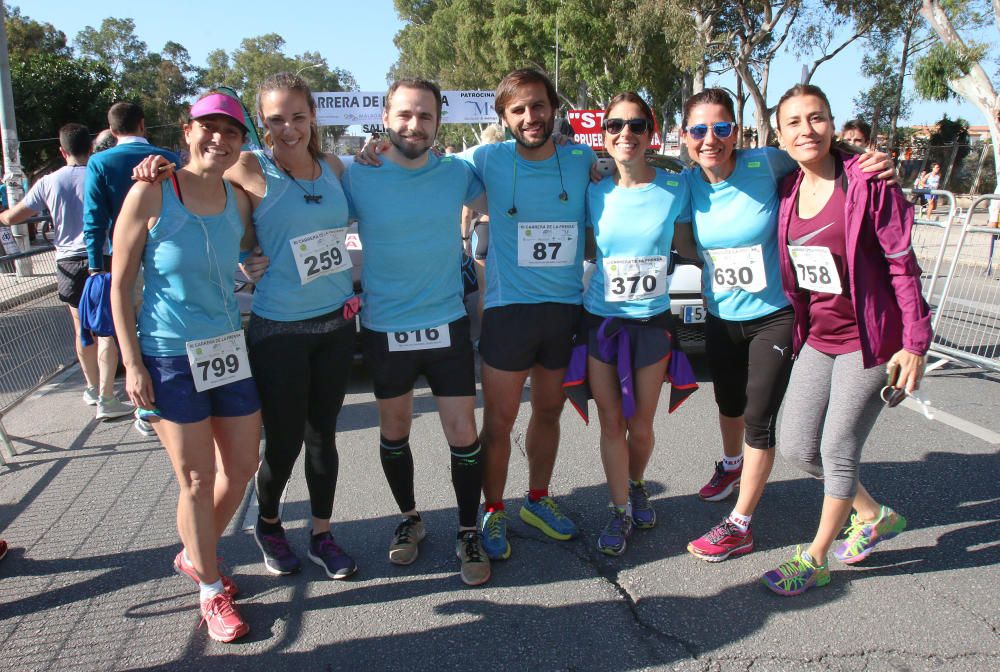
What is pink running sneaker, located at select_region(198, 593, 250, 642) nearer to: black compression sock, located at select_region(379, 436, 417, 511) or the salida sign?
black compression sock, located at select_region(379, 436, 417, 511)

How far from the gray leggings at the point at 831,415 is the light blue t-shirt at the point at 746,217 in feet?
1.00

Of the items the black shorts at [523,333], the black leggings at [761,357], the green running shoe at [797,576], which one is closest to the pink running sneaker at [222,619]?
the black shorts at [523,333]

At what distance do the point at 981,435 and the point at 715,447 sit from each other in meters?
1.70

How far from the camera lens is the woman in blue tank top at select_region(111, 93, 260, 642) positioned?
7.78 feet

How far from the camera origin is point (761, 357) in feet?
9.77

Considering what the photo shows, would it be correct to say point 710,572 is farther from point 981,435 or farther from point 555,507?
point 981,435

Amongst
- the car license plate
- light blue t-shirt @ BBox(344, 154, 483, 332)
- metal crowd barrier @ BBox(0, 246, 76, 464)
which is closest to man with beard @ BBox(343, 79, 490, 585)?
light blue t-shirt @ BBox(344, 154, 483, 332)

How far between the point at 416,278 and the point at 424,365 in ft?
1.20

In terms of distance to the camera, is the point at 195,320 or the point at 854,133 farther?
the point at 854,133

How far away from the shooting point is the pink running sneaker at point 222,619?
2.57 metres

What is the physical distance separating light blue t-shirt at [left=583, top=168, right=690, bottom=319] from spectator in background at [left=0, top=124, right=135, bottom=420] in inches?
148

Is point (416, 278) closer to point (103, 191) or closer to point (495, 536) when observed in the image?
point (495, 536)

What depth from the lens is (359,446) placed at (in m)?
4.52

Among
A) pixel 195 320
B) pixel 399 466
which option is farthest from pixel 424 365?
pixel 195 320
